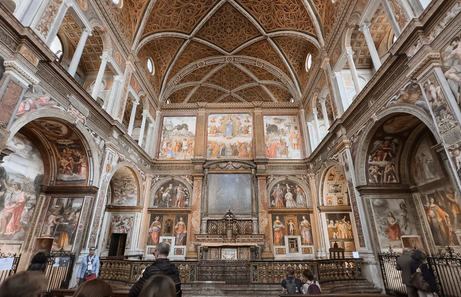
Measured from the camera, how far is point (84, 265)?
6312mm

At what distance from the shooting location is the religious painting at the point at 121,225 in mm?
14013

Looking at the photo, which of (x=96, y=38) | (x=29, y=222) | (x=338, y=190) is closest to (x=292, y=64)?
(x=338, y=190)

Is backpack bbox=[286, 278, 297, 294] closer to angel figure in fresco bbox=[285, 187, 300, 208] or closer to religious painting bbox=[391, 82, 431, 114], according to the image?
religious painting bbox=[391, 82, 431, 114]

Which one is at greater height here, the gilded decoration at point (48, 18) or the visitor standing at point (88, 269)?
the gilded decoration at point (48, 18)

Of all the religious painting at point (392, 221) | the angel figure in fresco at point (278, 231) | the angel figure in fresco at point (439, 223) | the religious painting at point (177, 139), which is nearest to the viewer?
the angel figure in fresco at point (439, 223)

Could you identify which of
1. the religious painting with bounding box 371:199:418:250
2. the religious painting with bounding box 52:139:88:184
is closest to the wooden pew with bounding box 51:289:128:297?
the religious painting with bounding box 52:139:88:184

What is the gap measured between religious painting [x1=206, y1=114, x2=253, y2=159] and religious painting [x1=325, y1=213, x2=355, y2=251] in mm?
6493

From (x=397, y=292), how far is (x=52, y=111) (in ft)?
40.0

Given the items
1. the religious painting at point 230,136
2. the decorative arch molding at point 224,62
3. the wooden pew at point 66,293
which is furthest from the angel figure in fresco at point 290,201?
the wooden pew at point 66,293

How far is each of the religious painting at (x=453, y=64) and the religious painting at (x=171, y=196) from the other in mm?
13881

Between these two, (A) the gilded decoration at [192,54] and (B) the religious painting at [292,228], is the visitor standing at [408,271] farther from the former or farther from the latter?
(A) the gilded decoration at [192,54]

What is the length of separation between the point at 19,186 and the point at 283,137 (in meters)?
14.9

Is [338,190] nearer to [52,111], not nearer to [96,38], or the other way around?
[52,111]

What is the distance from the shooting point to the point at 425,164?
886 cm
